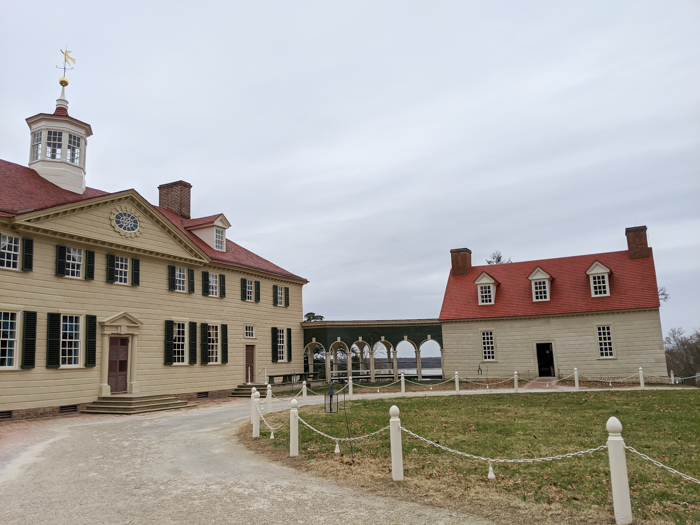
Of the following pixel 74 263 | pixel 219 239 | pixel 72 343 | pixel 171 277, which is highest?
pixel 219 239

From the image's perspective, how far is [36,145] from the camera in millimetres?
23281

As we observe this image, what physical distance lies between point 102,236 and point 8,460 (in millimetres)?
11959

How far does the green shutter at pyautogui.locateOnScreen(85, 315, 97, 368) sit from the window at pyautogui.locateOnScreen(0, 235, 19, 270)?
3.26 metres

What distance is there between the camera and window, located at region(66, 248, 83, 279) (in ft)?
66.5

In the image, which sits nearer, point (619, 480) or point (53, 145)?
point (619, 480)

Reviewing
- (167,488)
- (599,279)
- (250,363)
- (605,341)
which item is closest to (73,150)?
(250,363)

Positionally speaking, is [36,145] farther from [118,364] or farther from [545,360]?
[545,360]

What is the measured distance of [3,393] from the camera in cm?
1764

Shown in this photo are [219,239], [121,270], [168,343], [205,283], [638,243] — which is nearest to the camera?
[121,270]

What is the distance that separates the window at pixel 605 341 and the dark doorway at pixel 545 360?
2.86 meters

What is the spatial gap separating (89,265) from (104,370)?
4.14 metres

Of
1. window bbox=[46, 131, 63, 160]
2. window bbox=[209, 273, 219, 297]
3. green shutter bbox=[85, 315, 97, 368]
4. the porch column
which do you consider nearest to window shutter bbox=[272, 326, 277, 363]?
window bbox=[209, 273, 219, 297]

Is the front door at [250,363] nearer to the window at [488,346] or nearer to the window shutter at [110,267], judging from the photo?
the window shutter at [110,267]

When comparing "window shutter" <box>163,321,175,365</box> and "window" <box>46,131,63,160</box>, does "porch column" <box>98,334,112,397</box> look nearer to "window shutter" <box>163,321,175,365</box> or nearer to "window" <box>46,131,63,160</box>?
"window shutter" <box>163,321,175,365</box>
